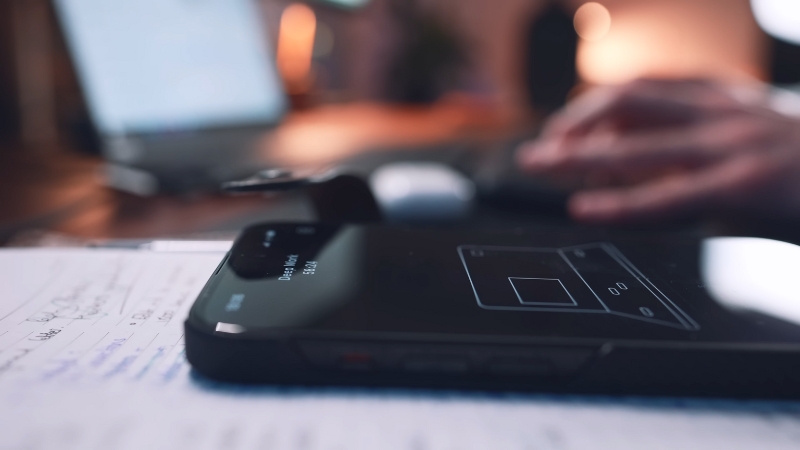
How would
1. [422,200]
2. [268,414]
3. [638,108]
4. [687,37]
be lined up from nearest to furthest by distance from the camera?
[268,414] → [422,200] → [638,108] → [687,37]

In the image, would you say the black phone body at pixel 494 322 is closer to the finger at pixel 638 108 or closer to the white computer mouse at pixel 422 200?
the white computer mouse at pixel 422 200

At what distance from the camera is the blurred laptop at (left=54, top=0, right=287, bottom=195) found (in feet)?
1.89

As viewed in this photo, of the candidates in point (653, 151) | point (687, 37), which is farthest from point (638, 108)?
point (687, 37)

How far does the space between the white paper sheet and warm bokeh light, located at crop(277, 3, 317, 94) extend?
110 cm

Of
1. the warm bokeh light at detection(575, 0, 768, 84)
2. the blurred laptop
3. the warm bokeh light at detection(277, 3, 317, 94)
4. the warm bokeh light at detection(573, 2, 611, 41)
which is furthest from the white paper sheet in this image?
the warm bokeh light at detection(573, 2, 611, 41)

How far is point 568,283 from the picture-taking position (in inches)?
10.3

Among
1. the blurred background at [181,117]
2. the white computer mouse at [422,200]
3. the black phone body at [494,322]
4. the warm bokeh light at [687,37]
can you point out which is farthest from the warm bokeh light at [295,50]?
the warm bokeh light at [687,37]

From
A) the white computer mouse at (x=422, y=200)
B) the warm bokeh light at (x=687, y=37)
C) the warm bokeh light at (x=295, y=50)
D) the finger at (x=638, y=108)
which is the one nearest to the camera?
the white computer mouse at (x=422, y=200)

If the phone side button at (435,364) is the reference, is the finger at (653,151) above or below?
below

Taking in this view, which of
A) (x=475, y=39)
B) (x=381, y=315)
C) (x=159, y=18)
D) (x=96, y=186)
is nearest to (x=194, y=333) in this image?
(x=381, y=315)

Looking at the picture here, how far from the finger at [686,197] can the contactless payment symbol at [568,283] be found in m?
0.18

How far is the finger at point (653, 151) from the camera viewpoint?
55 centimetres

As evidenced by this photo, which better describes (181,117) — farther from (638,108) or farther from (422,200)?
(638,108)

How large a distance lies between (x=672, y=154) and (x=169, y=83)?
22.1 inches
